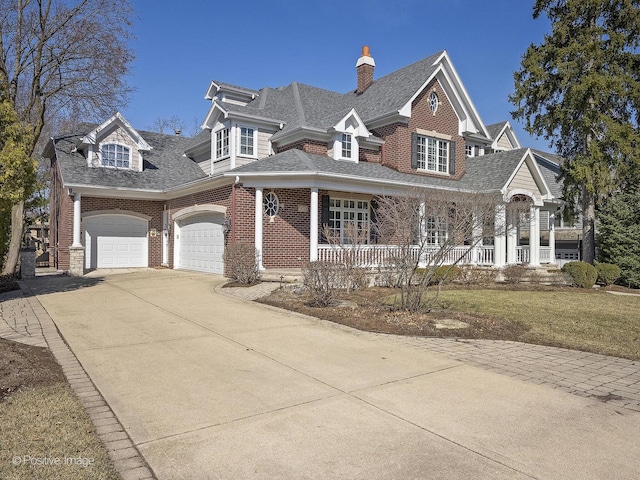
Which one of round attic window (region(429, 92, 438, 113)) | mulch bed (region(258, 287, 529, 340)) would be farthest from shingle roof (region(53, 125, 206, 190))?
mulch bed (region(258, 287, 529, 340))

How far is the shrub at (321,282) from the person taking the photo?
34.7 ft

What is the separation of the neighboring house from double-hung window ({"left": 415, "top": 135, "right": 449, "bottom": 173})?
0.05 m

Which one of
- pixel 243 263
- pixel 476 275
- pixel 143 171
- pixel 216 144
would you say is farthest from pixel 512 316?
pixel 143 171

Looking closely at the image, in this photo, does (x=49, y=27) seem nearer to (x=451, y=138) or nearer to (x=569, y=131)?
(x=451, y=138)

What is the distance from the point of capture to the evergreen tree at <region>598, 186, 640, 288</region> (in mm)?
18234

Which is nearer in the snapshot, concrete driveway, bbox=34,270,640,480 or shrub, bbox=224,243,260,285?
concrete driveway, bbox=34,270,640,480

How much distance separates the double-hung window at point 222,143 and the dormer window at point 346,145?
4.89 m

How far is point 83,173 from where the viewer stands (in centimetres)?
2005

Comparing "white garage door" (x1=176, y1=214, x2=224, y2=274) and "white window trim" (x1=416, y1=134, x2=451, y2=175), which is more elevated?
"white window trim" (x1=416, y1=134, x2=451, y2=175)

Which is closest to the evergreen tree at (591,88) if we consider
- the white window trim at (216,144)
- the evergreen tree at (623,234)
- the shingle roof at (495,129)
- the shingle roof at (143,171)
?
the evergreen tree at (623,234)

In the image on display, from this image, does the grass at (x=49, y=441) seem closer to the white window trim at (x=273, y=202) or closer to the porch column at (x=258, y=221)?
the porch column at (x=258, y=221)

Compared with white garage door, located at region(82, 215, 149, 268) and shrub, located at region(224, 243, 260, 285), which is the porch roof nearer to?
shrub, located at region(224, 243, 260, 285)

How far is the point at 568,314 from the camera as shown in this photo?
10477 mm

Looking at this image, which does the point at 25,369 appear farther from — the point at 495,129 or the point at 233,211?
the point at 495,129
